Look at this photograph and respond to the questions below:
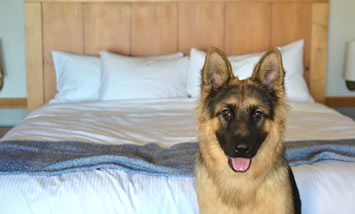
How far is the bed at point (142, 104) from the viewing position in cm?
180

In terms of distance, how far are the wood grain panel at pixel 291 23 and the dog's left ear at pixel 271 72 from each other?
249cm

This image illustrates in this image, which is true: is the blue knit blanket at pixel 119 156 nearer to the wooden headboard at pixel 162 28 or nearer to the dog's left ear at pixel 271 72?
the dog's left ear at pixel 271 72

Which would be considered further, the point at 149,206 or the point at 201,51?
the point at 201,51

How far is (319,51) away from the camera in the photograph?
4031mm

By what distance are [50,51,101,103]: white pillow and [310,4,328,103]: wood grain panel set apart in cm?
206

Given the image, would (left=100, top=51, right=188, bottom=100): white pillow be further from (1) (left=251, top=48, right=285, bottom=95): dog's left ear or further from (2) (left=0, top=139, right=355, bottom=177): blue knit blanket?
(1) (left=251, top=48, right=285, bottom=95): dog's left ear

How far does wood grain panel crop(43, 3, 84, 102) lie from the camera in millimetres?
3934

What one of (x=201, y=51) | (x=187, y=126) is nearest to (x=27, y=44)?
(x=201, y=51)

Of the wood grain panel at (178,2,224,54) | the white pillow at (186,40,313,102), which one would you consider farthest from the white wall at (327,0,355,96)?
the wood grain panel at (178,2,224,54)

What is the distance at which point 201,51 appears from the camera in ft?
12.3

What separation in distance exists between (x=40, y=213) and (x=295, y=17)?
3.12 metres

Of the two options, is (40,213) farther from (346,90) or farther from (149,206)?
(346,90)

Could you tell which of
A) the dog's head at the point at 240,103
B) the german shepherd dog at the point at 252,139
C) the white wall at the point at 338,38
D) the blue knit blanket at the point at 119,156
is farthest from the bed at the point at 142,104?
the dog's head at the point at 240,103

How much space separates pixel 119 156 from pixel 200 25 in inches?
92.9
